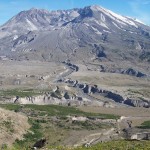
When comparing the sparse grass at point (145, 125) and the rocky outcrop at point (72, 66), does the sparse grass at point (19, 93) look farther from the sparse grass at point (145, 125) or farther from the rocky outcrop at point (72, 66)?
the rocky outcrop at point (72, 66)

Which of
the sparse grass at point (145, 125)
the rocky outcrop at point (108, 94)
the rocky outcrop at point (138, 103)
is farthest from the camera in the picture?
the rocky outcrop at point (108, 94)

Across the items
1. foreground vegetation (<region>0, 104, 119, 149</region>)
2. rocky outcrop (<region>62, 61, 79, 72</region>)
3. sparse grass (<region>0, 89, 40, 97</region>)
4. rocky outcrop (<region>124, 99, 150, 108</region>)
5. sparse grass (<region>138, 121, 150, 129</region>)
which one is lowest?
sparse grass (<region>138, 121, 150, 129</region>)

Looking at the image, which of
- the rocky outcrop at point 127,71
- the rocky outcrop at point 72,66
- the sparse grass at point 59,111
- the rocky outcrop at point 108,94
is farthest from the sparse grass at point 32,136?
the rocky outcrop at point 72,66

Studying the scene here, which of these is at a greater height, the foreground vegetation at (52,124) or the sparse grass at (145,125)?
the foreground vegetation at (52,124)

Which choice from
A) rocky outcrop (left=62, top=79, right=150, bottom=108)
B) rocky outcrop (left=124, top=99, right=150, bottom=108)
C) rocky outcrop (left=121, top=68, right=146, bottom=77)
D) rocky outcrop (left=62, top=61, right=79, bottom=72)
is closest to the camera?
rocky outcrop (left=124, top=99, right=150, bottom=108)

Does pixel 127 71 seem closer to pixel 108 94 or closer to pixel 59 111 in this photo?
pixel 108 94

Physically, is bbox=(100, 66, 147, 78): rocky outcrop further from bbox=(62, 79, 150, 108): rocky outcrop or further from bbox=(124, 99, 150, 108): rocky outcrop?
bbox=(124, 99, 150, 108): rocky outcrop

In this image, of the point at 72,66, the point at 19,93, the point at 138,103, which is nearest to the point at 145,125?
the point at 138,103

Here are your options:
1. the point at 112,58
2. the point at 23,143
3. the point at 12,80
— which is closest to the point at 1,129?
the point at 23,143

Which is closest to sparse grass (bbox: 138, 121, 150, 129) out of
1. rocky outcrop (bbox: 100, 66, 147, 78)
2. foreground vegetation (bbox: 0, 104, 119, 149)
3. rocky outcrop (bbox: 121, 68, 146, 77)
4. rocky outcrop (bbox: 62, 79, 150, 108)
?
foreground vegetation (bbox: 0, 104, 119, 149)

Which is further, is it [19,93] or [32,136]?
[19,93]

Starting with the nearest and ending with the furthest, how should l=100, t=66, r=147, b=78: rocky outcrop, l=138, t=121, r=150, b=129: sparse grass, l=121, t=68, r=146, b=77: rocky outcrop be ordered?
l=138, t=121, r=150, b=129: sparse grass → l=121, t=68, r=146, b=77: rocky outcrop → l=100, t=66, r=147, b=78: rocky outcrop
